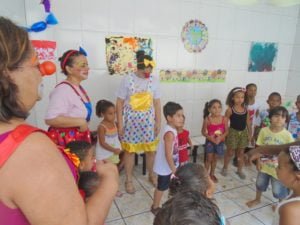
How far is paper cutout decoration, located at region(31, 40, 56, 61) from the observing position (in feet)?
6.76

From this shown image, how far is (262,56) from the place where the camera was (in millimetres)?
3344

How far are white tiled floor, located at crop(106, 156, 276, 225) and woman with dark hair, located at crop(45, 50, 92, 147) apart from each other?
2.85 ft

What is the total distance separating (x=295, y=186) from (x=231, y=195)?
1353mm

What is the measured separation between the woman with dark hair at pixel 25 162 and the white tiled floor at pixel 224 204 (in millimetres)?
1554

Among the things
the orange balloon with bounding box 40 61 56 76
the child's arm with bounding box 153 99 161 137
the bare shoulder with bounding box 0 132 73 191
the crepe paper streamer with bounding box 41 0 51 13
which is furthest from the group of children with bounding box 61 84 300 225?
the crepe paper streamer with bounding box 41 0 51 13

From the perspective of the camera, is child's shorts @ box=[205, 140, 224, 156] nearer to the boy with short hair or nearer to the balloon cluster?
the boy with short hair

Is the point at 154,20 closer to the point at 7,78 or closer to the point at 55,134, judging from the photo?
the point at 55,134

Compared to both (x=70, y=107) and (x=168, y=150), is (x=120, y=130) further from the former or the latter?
(x=70, y=107)

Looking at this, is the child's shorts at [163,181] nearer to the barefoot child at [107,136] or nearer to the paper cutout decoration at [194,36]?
the barefoot child at [107,136]

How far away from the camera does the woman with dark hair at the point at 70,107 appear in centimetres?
143

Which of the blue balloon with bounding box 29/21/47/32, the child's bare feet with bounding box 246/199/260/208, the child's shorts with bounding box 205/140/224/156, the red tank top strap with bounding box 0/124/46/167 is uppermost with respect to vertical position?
the blue balloon with bounding box 29/21/47/32

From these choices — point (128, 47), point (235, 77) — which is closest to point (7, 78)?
point (128, 47)

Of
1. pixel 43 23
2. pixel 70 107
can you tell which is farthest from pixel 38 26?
pixel 70 107

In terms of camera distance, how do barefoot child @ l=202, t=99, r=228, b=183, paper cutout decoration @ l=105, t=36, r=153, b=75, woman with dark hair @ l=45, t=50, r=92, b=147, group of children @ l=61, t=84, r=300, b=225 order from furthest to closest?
barefoot child @ l=202, t=99, r=228, b=183, paper cutout decoration @ l=105, t=36, r=153, b=75, woman with dark hair @ l=45, t=50, r=92, b=147, group of children @ l=61, t=84, r=300, b=225
